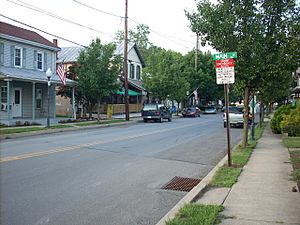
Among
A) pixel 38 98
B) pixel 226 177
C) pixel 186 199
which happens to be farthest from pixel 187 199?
pixel 38 98

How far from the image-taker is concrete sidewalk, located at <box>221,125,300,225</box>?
5754 millimetres

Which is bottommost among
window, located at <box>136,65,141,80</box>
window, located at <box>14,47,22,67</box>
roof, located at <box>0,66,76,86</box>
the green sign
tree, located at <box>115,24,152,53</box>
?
the green sign

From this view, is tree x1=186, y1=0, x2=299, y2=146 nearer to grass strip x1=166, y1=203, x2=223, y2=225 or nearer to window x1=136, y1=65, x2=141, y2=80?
grass strip x1=166, y1=203, x2=223, y2=225

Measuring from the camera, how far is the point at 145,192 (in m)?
7.83

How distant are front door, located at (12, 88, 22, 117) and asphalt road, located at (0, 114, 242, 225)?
16500mm

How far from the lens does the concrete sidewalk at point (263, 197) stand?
5754 mm

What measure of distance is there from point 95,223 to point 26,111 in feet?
90.3

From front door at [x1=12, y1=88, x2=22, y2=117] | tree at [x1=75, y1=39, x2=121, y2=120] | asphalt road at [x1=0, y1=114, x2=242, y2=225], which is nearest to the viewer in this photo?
asphalt road at [x1=0, y1=114, x2=242, y2=225]

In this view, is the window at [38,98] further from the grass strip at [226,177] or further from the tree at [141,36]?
the tree at [141,36]

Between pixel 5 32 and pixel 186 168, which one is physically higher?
pixel 5 32

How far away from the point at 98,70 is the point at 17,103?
275 inches

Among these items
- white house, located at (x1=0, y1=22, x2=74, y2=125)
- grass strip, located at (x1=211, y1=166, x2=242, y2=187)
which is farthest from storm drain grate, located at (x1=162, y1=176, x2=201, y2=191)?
white house, located at (x1=0, y1=22, x2=74, y2=125)

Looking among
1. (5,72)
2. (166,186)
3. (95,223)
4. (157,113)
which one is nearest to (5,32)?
(5,72)

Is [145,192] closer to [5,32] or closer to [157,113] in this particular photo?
[5,32]
